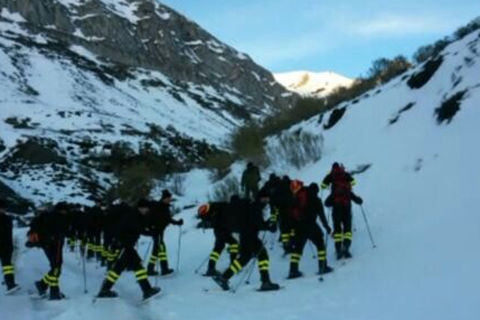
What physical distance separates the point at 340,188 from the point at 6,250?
669cm

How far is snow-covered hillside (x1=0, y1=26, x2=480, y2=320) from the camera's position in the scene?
959cm

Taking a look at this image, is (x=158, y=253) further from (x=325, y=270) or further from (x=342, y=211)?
(x=342, y=211)

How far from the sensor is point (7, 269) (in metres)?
12.4

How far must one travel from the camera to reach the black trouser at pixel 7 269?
1233 cm

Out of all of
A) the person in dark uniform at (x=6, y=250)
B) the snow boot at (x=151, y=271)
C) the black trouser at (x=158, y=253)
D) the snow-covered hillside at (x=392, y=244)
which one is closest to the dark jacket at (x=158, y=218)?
the black trouser at (x=158, y=253)

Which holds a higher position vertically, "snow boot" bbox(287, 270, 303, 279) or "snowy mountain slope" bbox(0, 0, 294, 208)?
"snowy mountain slope" bbox(0, 0, 294, 208)

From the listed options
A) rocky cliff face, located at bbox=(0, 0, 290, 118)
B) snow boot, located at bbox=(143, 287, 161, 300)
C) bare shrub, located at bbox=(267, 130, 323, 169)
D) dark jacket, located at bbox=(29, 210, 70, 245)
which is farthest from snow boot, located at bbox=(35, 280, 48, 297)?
rocky cliff face, located at bbox=(0, 0, 290, 118)

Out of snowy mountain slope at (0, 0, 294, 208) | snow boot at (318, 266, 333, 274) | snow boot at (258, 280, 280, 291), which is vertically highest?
snowy mountain slope at (0, 0, 294, 208)

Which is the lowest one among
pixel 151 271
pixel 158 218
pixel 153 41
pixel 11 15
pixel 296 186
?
pixel 151 271

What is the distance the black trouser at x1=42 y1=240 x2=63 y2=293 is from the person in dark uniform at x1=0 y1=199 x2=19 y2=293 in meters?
0.86

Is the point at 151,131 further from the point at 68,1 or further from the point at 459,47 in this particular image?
the point at 68,1

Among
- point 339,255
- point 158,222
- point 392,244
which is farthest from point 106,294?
point 392,244

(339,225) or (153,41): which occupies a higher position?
(153,41)

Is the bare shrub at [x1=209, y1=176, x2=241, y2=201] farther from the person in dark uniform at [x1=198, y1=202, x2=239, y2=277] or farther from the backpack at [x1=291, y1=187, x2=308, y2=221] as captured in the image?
the backpack at [x1=291, y1=187, x2=308, y2=221]
